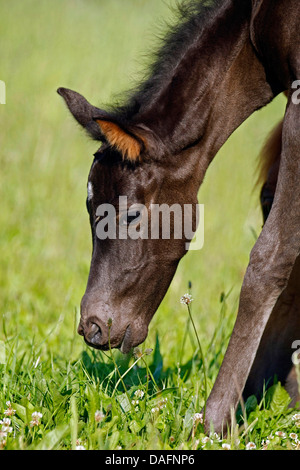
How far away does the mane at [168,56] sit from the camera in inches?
128

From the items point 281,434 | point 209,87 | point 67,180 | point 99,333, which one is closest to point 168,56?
point 209,87

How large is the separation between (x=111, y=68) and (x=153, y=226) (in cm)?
857

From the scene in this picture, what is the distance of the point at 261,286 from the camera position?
284cm

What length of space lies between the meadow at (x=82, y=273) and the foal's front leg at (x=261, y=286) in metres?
0.12

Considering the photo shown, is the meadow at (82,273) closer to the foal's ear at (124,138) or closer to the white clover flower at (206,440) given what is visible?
the white clover flower at (206,440)

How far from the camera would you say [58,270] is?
19.8 feet

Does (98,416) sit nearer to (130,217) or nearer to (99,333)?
(99,333)

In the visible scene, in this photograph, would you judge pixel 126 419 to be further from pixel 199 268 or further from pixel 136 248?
pixel 199 268

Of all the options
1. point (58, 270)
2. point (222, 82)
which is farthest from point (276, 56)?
point (58, 270)

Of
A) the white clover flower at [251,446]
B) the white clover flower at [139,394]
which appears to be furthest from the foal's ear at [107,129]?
the white clover flower at [251,446]

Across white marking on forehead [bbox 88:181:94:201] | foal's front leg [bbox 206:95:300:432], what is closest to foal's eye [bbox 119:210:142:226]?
white marking on forehead [bbox 88:181:94:201]

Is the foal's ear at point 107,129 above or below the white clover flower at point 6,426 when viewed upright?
above

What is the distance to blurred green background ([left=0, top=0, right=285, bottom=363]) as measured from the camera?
5.16m

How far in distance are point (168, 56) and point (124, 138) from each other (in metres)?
0.60
